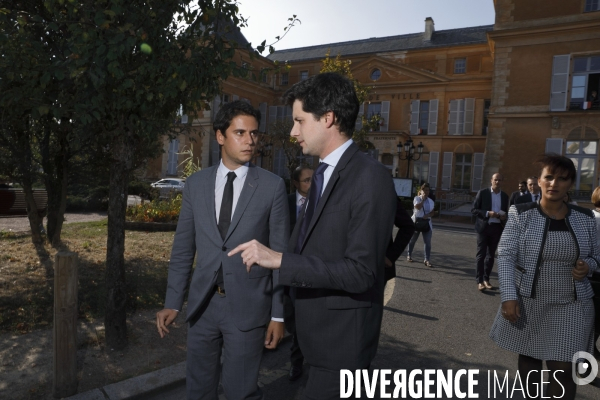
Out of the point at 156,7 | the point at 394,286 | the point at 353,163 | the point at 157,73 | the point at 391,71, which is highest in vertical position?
the point at 391,71

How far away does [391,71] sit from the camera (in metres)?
35.5

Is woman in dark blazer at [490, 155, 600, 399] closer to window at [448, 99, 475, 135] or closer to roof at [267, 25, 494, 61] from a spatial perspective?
window at [448, 99, 475, 135]

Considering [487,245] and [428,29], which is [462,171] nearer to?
[428,29]

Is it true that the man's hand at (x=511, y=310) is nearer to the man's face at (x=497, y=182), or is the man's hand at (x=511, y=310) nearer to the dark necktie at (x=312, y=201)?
the dark necktie at (x=312, y=201)

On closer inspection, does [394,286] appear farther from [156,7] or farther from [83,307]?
[156,7]

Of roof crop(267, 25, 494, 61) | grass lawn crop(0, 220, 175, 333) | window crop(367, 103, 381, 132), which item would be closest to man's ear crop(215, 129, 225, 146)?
grass lawn crop(0, 220, 175, 333)

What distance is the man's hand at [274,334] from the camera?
2.45 meters

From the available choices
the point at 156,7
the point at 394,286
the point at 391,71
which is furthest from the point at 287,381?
the point at 391,71

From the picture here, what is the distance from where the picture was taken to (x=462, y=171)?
108ft

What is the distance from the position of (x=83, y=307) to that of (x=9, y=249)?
432 cm

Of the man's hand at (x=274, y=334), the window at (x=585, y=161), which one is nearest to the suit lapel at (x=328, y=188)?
the man's hand at (x=274, y=334)

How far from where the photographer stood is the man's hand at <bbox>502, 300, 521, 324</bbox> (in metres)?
2.94

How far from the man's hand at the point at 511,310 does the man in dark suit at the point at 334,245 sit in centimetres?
144

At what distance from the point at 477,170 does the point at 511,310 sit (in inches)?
1234
